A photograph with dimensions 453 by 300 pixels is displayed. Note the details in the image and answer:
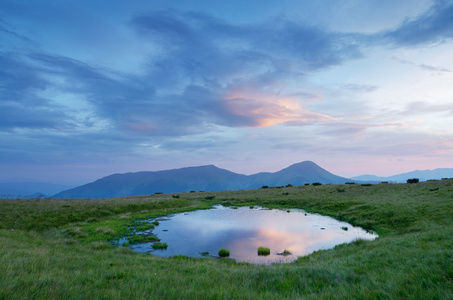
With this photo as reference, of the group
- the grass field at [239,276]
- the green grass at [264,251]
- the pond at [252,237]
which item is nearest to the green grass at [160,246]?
the pond at [252,237]

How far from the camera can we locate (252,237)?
86.4ft

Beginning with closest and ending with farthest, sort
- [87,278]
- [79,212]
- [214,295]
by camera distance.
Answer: [214,295] < [87,278] < [79,212]

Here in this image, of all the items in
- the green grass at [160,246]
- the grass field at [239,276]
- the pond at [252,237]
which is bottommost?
the pond at [252,237]

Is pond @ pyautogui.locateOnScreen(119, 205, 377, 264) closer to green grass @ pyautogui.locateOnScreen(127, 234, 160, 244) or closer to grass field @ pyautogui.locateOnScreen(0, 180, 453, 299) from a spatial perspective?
green grass @ pyautogui.locateOnScreen(127, 234, 160, 244)

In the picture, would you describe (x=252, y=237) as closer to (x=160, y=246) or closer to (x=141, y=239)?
(x=160, y=246)

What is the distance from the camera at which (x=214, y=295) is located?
7.68 meters

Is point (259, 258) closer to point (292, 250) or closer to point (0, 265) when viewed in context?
point (292, 250)

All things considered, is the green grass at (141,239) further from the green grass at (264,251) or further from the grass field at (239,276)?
the green grass at (264,251)

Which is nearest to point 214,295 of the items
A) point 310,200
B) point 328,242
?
point 328,242

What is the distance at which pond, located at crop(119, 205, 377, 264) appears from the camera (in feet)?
67.3

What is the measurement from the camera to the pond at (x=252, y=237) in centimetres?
2052

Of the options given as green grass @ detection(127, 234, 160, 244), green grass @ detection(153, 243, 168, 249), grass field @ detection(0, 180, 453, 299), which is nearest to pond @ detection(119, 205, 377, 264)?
green grass @ detection(153, 243, 168, 249)

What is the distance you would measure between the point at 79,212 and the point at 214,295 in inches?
1480

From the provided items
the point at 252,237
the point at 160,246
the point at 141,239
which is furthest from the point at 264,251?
the point at 141,239
